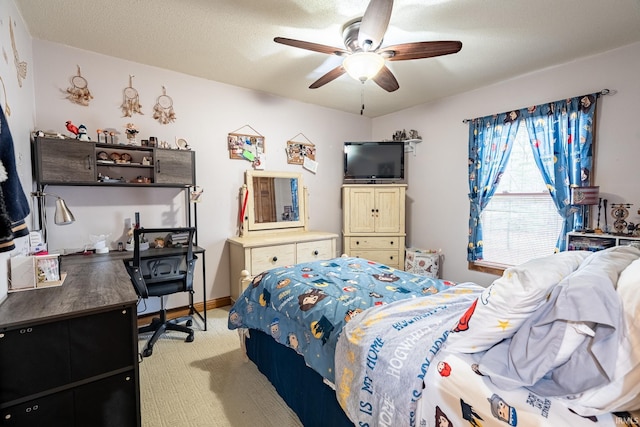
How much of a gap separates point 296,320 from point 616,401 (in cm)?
127

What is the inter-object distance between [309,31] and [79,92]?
2.13 meters

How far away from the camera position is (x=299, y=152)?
13.2 ft

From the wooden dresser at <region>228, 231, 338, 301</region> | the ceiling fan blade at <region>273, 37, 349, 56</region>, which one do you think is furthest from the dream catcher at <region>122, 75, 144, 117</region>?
the ceiling fan blade at <region>273, 37, 349, 56</region>

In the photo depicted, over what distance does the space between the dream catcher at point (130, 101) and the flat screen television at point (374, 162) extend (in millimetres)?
2586

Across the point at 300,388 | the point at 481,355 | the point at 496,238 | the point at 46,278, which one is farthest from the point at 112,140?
the point at 496,238

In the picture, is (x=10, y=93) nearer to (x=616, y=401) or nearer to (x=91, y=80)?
(x=91, y=80)

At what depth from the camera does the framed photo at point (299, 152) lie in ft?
13.0

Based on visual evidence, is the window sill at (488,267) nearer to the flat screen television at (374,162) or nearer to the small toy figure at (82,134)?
the flat screen television at (374,162)

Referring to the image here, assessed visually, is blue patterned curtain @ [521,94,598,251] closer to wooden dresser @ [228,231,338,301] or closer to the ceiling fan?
the ceiling fan

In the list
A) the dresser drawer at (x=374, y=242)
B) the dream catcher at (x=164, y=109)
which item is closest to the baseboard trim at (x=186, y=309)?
the dresser drawer at (x=374, y=242)

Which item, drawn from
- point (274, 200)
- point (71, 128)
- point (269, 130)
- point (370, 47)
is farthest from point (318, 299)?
point (269, 130)

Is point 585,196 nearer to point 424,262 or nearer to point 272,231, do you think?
point 424,262

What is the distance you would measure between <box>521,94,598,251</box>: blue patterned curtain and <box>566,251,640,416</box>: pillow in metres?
2.49

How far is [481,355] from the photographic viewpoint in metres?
1.07
